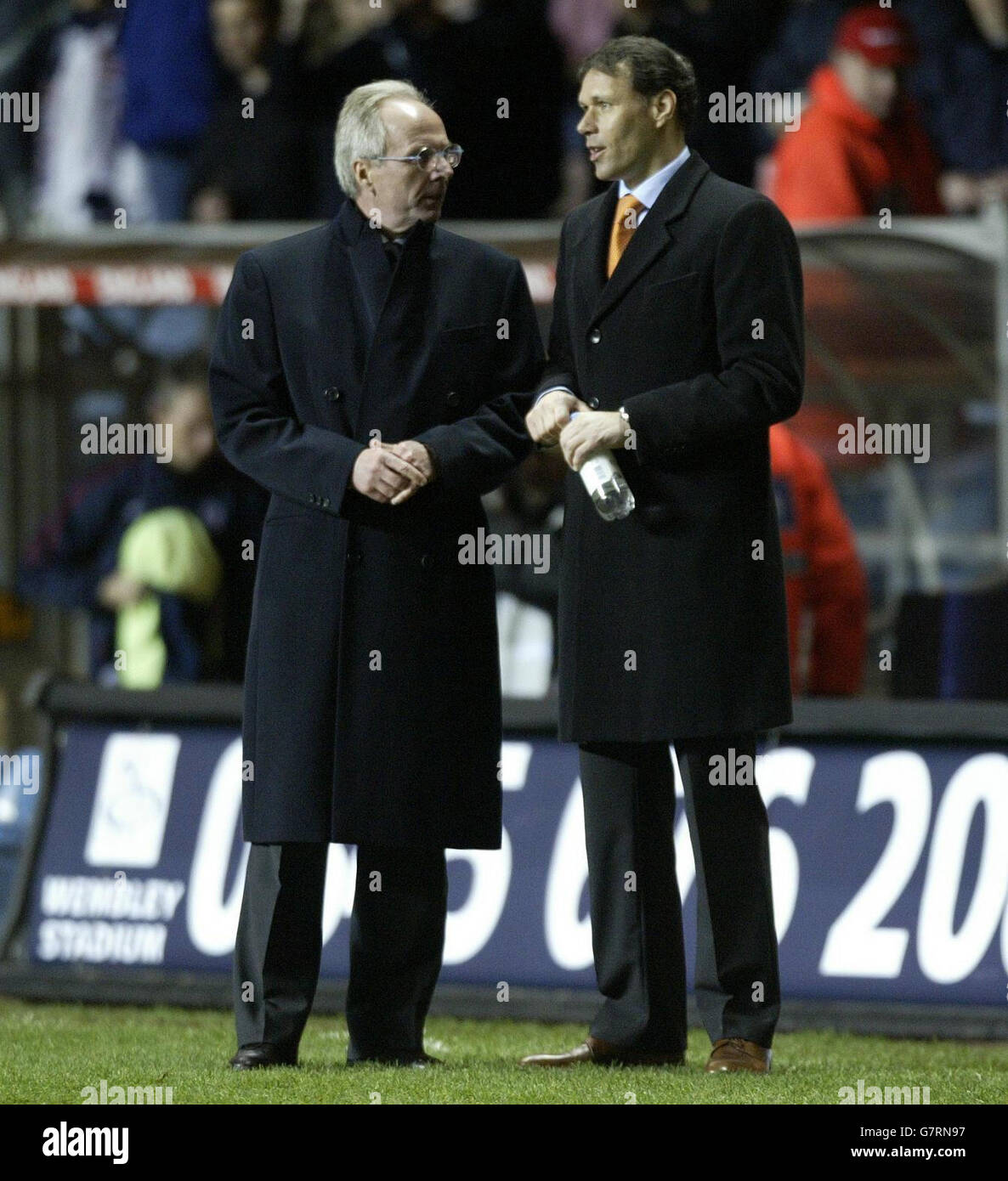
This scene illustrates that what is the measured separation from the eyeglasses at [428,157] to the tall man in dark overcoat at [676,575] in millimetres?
315

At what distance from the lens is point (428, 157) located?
540 cm

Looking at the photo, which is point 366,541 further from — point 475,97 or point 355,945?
point 475,97

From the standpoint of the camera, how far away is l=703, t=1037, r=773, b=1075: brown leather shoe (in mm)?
5270

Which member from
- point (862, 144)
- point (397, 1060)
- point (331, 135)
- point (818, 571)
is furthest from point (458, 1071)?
point (331, 135)

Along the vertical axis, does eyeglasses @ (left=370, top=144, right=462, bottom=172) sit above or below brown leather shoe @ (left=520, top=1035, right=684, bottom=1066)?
above

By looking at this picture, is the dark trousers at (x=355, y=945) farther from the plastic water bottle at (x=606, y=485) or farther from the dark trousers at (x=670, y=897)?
the plastic water bottle at (x=606, y=485)

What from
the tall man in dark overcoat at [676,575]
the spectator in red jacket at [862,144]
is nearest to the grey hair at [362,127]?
the tall man in dark overcoat at [676,575]

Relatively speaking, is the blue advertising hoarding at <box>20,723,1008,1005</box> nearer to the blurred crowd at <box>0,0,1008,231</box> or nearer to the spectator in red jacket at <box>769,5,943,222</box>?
the blurred crowd at <box>0,0,1008,231</box>

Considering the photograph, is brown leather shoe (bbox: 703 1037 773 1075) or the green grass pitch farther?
brown leather shoe (bbox: 703 1037 773 1075)

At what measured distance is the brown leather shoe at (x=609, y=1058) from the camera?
5.43 m

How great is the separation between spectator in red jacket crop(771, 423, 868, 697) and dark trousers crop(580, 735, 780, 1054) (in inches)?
122

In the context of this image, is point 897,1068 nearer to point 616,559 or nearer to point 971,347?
point 616,559

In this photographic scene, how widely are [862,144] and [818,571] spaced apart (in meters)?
2.81

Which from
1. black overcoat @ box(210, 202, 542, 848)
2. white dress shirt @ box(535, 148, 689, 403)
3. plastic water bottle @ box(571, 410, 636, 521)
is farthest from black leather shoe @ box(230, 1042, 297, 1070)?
white dress shirt @ box(535, 148, 689, 403)
